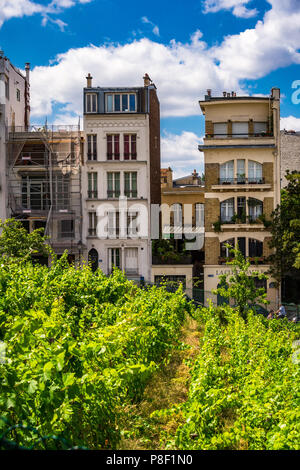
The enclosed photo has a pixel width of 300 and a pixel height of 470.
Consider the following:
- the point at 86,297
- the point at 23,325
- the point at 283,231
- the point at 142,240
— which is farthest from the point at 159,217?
the point at 23,325

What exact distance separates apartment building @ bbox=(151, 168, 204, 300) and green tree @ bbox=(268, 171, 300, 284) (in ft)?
16.7

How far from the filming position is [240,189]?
34875mm

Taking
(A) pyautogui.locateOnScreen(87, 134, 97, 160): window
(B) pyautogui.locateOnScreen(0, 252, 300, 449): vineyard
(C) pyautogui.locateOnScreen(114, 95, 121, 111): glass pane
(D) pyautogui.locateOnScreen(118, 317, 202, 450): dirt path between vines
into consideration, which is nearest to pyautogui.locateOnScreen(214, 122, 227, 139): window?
(C) pyautogui.locateOnScreen(114, 95, 121, 111): glass pane

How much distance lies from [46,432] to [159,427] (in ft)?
7.29

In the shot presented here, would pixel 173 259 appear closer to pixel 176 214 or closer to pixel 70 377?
pixel 176 214

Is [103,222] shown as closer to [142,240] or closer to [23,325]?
[142,240]

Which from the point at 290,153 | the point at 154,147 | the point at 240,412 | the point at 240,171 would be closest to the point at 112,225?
the point at 154,147

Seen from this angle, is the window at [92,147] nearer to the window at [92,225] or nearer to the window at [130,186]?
the window at [130,186]

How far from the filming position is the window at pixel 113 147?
3691 cm

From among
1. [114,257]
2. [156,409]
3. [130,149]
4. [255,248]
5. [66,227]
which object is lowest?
[156,409]

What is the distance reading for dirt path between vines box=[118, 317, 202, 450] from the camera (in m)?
6.75

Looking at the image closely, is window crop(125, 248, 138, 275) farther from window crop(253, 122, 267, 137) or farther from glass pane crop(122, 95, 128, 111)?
window crop(253, 122, 267, 137)

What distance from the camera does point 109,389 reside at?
20.8ft

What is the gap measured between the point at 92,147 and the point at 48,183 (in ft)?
13.3
